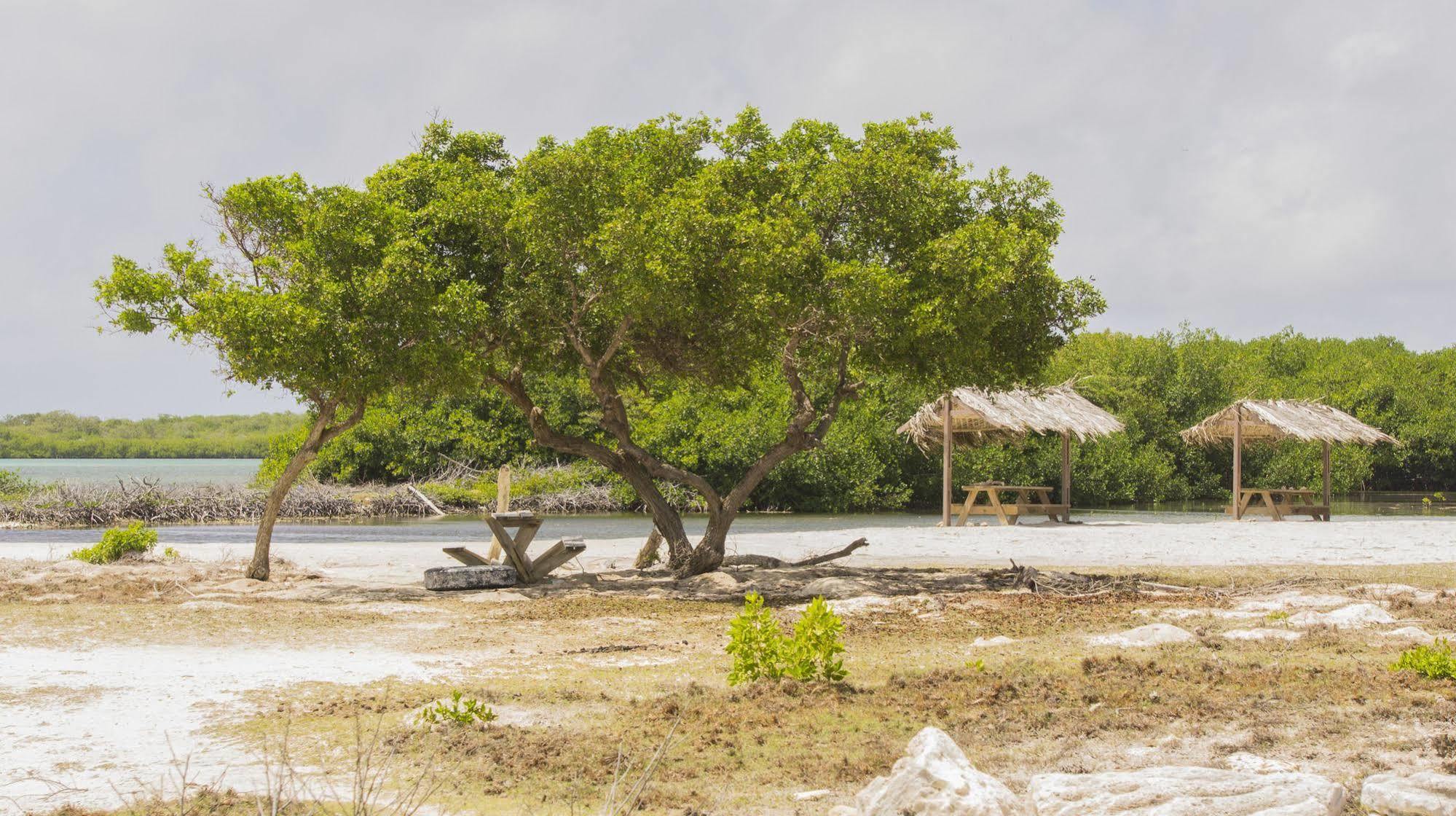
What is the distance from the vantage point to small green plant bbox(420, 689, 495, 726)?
6.15 m

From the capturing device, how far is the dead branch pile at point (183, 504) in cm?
2864

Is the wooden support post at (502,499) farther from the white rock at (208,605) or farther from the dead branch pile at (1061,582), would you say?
the dead branch pile at (1061,582)

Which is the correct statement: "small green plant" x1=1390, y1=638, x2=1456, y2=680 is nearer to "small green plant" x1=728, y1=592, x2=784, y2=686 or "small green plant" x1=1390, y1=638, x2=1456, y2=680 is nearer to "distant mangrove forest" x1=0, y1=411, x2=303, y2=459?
"small green plant" x1=728, y1=592, x2=784, y2=686

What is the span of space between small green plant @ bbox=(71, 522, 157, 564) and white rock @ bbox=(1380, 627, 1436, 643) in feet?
48.8

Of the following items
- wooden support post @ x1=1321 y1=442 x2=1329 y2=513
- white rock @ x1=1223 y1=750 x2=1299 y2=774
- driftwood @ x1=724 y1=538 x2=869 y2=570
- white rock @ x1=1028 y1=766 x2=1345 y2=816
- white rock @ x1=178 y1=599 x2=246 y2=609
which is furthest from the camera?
wooden support post @ x1=1321 y1=442 x2=1329 y2=513

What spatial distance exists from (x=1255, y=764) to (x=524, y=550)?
9786mm

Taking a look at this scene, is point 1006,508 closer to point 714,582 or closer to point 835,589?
point 714,582

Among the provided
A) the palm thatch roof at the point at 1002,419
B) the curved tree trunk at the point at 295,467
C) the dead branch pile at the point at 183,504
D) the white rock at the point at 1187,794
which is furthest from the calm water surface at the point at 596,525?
the white rock at the point at 1187,794

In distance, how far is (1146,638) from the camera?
29.2ft

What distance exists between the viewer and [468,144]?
47.1 feet

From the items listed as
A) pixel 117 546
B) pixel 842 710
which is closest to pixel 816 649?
pixel 842 710

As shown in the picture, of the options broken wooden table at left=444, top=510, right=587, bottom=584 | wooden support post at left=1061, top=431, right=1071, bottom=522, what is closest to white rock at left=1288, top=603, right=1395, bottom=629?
broken wooden table at left=444, top=510, right=587, bottom=584

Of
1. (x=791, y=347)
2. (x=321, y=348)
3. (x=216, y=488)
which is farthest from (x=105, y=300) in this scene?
(x=216, y=488)

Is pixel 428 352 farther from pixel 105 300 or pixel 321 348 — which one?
pixel 105 300
